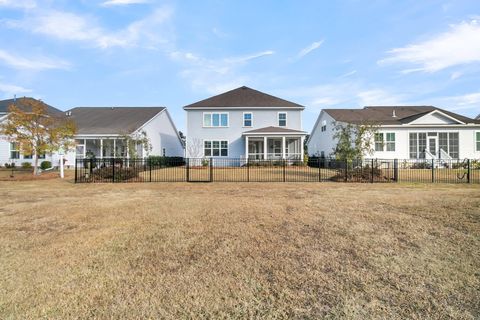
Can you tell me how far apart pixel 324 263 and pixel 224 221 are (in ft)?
8.26

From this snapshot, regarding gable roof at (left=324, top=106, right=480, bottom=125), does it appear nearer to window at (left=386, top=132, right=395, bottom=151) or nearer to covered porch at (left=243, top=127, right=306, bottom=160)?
window at (left=386, top=132, right=395, bottom=151)

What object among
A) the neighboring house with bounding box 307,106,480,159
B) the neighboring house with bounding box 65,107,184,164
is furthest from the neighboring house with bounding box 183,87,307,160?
the neighboring house with bounding box 307,106,480,159

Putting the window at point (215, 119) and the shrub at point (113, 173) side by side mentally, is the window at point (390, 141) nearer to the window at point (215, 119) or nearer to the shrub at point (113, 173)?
the window at point (215, 119)

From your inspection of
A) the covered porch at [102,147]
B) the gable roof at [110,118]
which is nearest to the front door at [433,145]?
the covered porch at [102,147]

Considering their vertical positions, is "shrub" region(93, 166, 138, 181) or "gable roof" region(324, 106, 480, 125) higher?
"gable roof" region(324, 106, 480, 125)

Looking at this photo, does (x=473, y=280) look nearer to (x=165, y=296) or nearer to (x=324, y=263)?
(x=324, y=263)

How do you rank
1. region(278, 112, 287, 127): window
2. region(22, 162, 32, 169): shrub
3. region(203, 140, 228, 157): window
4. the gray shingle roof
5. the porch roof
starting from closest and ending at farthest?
region(22, 162, 32, 169): shrub, the porch roof, the gray shingle roof, region(203, 140, 228, 157): window, region(278, 112, 287, 127): window

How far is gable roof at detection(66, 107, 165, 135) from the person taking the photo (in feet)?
79.3

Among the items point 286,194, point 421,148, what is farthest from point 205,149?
point 421,148

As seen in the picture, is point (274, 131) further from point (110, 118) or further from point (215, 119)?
point (110, 118)

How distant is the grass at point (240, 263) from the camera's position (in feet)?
8.48

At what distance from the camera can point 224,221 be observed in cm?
560

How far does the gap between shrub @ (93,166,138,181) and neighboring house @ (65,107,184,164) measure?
5.75 metres

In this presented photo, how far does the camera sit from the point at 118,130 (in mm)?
23859
